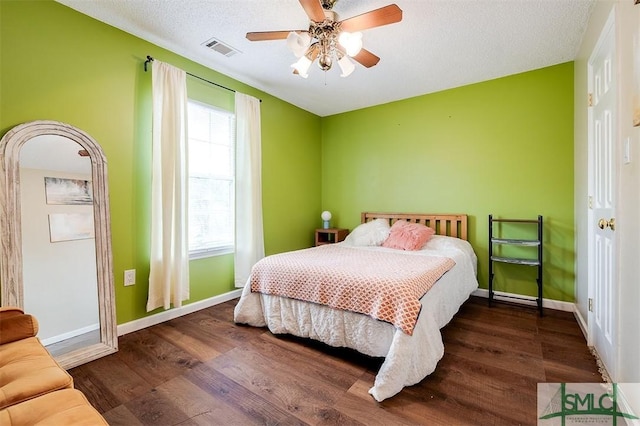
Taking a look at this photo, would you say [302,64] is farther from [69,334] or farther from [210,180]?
[69,334]

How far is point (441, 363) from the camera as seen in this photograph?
6.36 feet

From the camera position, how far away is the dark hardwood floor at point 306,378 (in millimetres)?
1477

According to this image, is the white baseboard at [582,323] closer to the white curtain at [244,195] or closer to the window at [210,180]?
the white curtain at [244,195]

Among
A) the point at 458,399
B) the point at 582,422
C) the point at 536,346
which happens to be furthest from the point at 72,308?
the point at 536,346

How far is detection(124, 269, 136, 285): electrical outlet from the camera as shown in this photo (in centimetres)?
241

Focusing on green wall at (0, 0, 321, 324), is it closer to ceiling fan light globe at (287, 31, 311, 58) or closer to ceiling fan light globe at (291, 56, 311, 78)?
ceiling fan light globe at (291, 56, 311, 78)

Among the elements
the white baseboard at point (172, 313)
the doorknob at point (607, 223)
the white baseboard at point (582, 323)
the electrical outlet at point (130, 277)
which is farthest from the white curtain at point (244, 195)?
the white baseboard at point (582, 323)

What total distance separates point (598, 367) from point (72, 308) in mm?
3614

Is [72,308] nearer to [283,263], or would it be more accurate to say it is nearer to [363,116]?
[283,263]

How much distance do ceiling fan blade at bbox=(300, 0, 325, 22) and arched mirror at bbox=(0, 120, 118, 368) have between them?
183cm

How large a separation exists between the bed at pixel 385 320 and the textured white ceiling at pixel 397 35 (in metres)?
1.88

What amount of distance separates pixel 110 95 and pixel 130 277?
59.8 inches

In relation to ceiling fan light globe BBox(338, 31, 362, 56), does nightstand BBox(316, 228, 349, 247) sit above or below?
below

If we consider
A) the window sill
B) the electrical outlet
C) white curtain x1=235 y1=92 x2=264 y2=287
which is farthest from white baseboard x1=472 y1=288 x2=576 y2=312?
the electrical outlet
